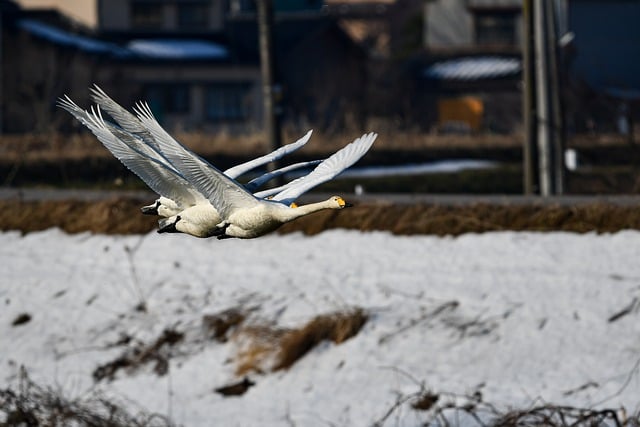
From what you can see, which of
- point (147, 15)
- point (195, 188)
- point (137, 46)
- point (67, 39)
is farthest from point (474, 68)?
point (195, 188)

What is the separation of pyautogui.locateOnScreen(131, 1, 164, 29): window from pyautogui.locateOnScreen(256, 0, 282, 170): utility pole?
131 ft

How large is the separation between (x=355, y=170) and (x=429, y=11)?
114 ft

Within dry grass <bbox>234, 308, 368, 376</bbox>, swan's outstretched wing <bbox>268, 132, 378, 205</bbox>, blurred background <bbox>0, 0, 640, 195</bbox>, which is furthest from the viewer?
blurred background <bbox>0, 0, 640, 195</bbox>

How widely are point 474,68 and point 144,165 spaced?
58.2m

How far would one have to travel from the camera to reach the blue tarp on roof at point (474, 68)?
5988 centimetres

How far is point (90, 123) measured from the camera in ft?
14.0

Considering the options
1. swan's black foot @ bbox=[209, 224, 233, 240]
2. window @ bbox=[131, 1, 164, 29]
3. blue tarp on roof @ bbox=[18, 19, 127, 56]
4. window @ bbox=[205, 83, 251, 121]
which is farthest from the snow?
window @ bbox=[131, 1, 164, 29]

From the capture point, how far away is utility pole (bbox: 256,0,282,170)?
20.9m

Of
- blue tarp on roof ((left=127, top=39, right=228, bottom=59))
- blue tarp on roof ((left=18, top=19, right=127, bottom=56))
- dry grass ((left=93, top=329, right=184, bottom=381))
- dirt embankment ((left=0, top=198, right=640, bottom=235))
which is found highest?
blue tarp on roof ((left=18, top=19, right=127, bottom=56))

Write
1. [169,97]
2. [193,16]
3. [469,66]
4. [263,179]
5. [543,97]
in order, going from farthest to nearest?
1. [193,16]
2. [469,66]
3. [169,97]
4. [543,97]
5. [263,179]

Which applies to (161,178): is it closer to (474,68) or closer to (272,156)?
(272,156)

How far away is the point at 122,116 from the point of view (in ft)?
14.0

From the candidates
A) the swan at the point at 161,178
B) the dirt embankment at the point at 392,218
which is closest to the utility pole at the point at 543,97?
the dirt embankment at the point at 392,218

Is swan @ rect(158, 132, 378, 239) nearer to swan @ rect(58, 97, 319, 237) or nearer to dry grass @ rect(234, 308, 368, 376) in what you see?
swan @ rect(58, 97, 319, 237)
